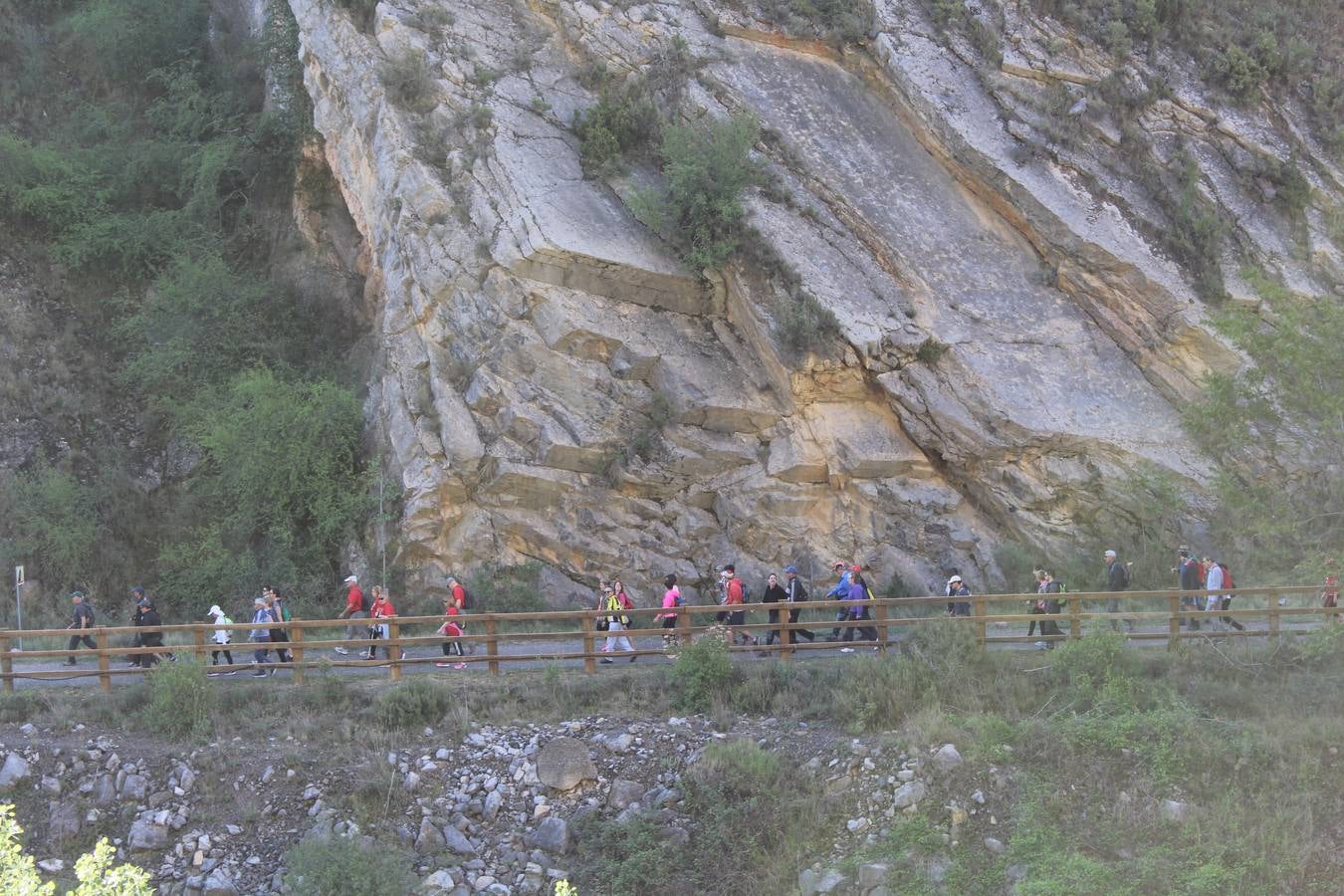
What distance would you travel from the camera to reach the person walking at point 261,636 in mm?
17391

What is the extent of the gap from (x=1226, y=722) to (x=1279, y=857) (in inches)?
85.1

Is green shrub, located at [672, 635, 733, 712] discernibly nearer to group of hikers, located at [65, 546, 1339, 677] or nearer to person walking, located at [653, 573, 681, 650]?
group of hikers, located at [65, 546, 1339, 677]

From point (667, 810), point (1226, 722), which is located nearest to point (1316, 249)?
point (1226, 722)

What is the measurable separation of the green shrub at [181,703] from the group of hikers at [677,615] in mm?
719

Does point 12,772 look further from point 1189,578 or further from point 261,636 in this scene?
point 1189,578

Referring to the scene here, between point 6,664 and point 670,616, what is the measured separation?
928 centimetres

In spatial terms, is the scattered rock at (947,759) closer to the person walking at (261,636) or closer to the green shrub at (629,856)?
the green shrub at (629,856)

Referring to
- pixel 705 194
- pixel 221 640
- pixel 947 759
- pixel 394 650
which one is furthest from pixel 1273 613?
pixel 221 640

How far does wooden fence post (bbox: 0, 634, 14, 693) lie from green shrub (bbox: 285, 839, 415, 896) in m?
5.57

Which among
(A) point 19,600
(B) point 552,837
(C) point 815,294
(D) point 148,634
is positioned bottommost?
(B) point 552,837

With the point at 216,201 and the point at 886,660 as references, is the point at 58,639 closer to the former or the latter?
the point at 216,201

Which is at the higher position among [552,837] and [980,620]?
[980,620]

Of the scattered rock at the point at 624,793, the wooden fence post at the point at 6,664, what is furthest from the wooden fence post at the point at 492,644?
the wooden fence post at the point at 6,664

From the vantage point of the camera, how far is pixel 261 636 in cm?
1991
